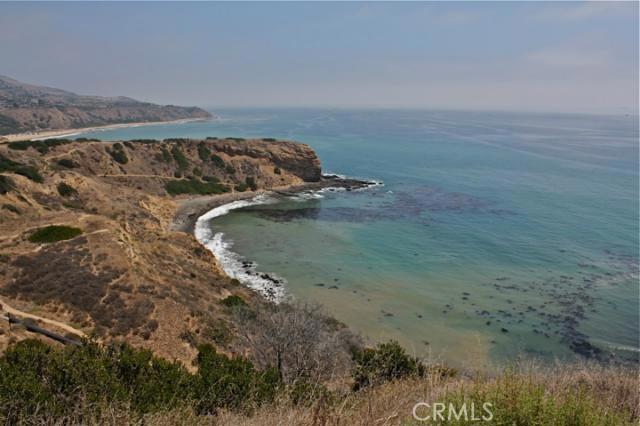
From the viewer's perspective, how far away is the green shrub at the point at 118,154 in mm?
63312

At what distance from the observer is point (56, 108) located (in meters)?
186

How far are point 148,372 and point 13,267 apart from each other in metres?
14.2

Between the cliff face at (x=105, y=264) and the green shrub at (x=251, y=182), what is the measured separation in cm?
1606

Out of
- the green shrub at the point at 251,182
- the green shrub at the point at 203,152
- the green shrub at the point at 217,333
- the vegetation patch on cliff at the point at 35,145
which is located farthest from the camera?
the green shrub at the point at 203,152

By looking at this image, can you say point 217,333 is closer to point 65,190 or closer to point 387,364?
point 387,364

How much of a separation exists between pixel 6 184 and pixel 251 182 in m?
39.1

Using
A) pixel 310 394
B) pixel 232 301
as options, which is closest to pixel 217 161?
pixel 232 301

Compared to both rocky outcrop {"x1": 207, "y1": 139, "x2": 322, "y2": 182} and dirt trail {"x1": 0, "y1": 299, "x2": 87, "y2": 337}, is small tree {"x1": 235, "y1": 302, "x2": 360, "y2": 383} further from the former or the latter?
rocky outcrop {"x1": 207, "y1": 139, "x2": 322, "y2": 182}

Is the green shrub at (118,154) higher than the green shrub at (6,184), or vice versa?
the green shrub at (118,154)

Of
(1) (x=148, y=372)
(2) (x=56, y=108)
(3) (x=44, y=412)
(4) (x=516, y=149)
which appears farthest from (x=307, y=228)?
(2) (x=56, y=108)

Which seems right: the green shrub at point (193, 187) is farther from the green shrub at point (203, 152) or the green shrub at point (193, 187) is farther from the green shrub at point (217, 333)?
the green shrub at point (217, 333)

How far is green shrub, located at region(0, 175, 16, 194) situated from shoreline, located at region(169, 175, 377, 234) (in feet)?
51.3

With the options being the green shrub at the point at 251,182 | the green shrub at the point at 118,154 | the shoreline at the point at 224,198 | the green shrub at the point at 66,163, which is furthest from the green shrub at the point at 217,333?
the green shrub at the point at 118,154

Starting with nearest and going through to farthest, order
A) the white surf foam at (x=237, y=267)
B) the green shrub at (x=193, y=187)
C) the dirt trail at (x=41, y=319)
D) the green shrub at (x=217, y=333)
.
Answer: the dirt trail at (x=41, y=319) < the green shrub at (x=217, y=333) < the white surf foam at (x=237, y=267) < the green shrub at (x=193, y=187)
